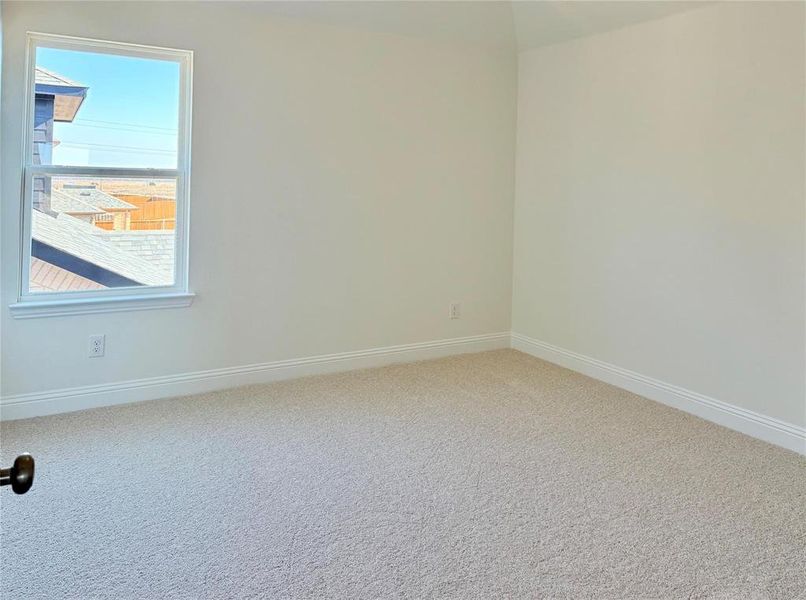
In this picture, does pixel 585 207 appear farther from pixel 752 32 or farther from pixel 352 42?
pixel 352 42

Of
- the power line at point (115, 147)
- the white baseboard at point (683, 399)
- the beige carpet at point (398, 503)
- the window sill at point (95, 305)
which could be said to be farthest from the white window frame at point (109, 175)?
the white baseboard at point (683, 399)

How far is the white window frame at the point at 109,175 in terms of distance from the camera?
288 centimetres

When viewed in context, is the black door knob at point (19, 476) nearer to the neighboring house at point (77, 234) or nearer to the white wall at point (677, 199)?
the neighboring house at point (77, 234)

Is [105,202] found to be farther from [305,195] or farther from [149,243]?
[305,195]

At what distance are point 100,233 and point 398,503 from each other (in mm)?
2219

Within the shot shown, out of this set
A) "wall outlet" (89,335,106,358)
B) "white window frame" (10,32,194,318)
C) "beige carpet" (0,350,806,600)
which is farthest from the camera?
"wall outlet" (89,335,106,358)

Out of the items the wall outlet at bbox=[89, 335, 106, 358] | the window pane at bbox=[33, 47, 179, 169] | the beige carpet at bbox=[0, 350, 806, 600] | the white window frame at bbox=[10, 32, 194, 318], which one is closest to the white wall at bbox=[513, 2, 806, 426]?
the beige carpet at bbox=[0, 350, 806, 600]

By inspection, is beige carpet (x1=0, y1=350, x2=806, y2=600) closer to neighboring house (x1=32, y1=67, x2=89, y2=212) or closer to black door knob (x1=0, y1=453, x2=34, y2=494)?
black door knob (x1=0, y1=453, x2=34, y2=494)

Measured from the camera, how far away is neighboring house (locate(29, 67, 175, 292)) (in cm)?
294

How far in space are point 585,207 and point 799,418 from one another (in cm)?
176

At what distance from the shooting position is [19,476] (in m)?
0.88

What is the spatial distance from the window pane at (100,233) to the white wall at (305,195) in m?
0.14

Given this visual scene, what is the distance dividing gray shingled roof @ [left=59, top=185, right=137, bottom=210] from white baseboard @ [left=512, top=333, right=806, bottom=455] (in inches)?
116

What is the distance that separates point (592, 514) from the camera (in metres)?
2.11
